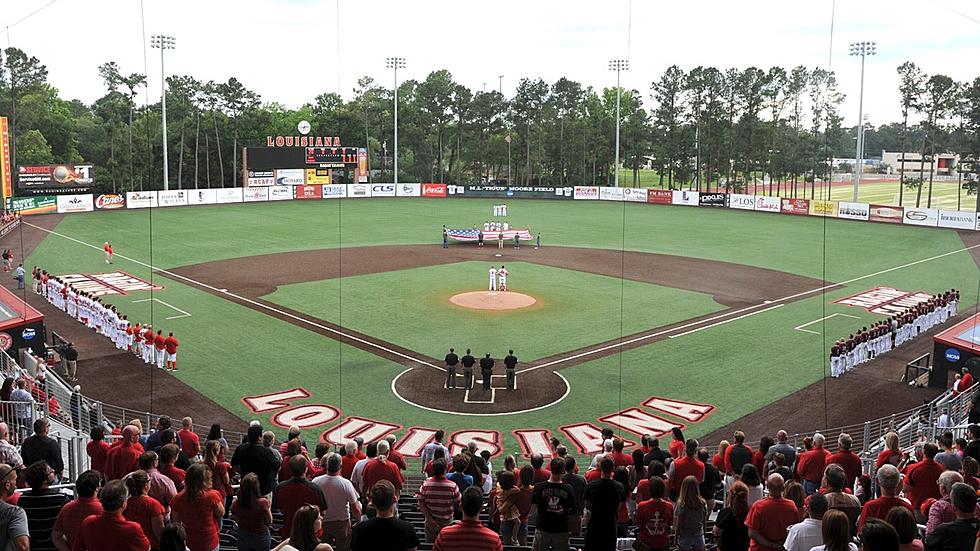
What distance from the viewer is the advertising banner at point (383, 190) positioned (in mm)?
87500

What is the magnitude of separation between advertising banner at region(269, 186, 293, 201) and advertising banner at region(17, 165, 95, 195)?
55.1ft

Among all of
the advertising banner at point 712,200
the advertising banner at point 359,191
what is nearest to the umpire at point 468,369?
the advertising banner at point 712,200

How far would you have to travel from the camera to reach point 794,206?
238ft

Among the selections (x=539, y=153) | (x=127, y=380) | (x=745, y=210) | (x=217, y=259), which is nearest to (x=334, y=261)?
(x=217, y=259)

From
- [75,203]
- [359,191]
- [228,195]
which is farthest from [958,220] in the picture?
[75,203]

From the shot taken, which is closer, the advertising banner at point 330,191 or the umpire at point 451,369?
the umpire at point 451,369

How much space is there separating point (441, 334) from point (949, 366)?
14812 mm

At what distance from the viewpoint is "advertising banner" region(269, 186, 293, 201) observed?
81.8 m

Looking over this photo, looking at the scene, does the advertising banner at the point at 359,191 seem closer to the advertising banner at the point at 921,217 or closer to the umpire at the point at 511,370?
the advertising banner at the point at 921,217

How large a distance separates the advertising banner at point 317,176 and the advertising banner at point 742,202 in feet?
127

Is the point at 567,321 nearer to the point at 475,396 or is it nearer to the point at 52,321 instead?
the point at 475,396

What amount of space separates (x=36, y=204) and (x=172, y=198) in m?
11.9

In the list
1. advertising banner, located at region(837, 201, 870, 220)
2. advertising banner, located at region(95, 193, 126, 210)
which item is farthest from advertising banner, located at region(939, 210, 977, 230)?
advertising banner, located at region(95, 193, 126, 210)

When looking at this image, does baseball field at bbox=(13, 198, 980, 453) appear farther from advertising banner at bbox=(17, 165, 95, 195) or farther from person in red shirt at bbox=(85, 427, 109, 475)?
advertising banner at bbox=(17, 165, 95, 195)
